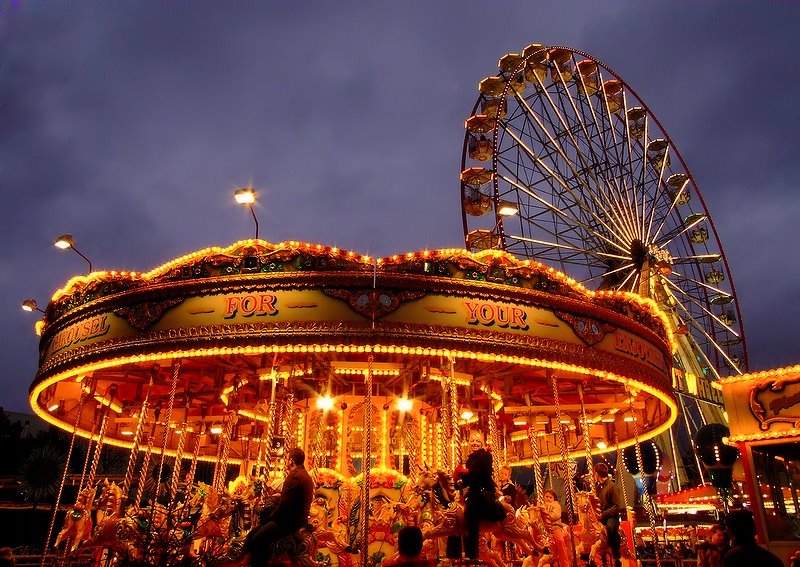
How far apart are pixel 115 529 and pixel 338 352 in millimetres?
4628

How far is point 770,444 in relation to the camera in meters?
12.8

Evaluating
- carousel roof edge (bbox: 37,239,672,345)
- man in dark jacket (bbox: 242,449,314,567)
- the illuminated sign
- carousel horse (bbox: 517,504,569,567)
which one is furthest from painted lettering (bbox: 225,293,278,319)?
the illuminated sign

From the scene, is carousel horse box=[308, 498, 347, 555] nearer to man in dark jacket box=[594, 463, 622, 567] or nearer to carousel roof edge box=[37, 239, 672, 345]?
carousel roof edge box=[37, 239, 672, 345]

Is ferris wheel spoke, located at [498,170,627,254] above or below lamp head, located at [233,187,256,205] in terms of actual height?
above

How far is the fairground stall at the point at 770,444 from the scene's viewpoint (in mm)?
12258

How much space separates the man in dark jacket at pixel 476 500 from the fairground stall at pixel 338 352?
34 centimetres

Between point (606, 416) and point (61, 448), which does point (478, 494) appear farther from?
point (61, 448)

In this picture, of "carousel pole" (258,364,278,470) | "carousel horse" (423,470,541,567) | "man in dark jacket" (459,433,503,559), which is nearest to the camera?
"man in dark jacket" (459,433,503,559)

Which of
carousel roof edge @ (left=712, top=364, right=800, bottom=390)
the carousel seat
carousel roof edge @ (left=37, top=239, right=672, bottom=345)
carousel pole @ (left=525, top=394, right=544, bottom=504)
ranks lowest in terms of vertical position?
the carousel seat

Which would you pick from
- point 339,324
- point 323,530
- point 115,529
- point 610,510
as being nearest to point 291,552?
point 323,530

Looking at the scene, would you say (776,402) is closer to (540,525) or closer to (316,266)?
(540,525)

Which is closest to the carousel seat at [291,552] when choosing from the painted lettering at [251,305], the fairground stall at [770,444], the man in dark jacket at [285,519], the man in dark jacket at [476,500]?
the man in dark jacket at [285,519]

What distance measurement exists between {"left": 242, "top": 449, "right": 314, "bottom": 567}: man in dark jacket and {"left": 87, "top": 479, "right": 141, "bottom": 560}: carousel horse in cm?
241

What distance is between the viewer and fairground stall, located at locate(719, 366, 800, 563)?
12258mm
